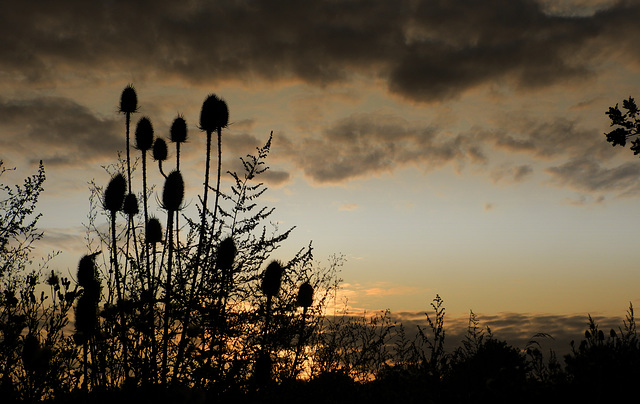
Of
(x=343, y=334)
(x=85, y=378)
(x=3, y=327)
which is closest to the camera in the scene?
(x=85, y=378)

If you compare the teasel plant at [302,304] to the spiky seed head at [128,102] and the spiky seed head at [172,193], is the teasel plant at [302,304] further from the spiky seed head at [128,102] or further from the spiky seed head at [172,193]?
the spiky seed head at [128,102]

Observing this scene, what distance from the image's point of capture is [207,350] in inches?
230

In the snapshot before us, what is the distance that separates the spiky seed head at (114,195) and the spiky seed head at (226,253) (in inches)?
81.6

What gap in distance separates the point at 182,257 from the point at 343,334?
12.6 ft

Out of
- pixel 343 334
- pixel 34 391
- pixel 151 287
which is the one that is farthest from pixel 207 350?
pixel 343 334

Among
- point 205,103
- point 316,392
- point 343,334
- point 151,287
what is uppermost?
point 205,103

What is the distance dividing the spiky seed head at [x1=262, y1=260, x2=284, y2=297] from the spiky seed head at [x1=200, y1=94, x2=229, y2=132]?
247 cm

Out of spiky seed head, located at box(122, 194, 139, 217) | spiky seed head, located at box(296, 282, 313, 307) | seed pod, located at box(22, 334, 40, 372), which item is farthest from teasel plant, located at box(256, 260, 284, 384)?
seed pod, located at box(22, 334, 40, 372)

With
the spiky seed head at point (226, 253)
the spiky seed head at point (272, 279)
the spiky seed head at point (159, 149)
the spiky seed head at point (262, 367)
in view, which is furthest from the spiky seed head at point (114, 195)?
the spiky seed head at point (262, 367)

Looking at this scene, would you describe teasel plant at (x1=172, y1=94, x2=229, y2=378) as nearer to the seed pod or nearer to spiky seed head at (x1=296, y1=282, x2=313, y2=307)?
the seed pod

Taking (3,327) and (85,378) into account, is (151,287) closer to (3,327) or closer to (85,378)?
(85,378)

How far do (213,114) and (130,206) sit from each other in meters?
1.98

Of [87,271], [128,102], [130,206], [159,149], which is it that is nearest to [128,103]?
[128,102]

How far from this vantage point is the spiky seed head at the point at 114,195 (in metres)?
7.61
